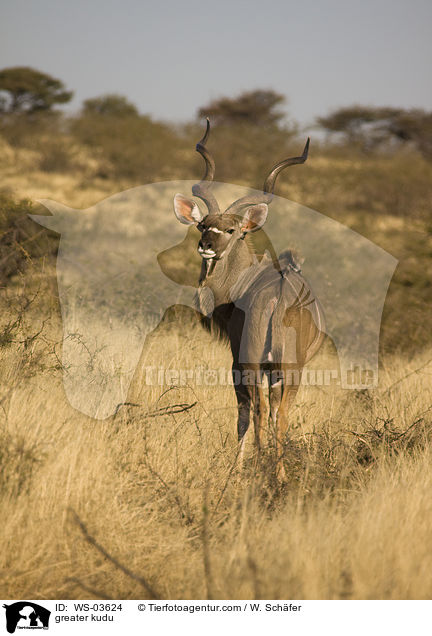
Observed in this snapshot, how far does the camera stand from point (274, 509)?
4.03m

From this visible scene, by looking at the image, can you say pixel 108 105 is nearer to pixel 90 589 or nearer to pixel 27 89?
pixel 27 89

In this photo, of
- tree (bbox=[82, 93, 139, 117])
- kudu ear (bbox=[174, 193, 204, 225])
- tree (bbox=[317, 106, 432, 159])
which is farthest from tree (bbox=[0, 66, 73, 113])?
kudu ear (bbox=[174, 193, 204, 225])

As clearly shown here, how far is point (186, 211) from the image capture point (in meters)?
5.08

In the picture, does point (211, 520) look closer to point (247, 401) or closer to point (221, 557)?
point (221, 557)

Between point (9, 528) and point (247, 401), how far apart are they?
2131 mm

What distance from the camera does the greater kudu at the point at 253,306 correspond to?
4.64 m

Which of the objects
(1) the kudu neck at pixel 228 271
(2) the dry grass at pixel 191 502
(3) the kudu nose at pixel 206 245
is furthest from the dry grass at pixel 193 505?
(3) the kudu nose at pixel 206 245

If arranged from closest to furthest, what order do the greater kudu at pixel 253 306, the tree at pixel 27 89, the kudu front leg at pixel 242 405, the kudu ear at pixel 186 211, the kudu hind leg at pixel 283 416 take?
1. the kudu hind leg at pixel 283 416
2. the greater kudu at pixel 253 306
3. the kudu front leg at pixel 242 405
4. the kudu ear at pixel 186 211
5. the tree at pixel 27 89

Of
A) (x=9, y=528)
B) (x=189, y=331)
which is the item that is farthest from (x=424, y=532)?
(x=189, y=331)

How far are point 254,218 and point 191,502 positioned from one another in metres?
2.28

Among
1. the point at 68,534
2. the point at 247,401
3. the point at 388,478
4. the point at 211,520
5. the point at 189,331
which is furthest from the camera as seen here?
the point at 189,331

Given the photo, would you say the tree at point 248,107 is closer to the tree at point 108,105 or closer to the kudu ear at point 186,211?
the tree at point 108,105
